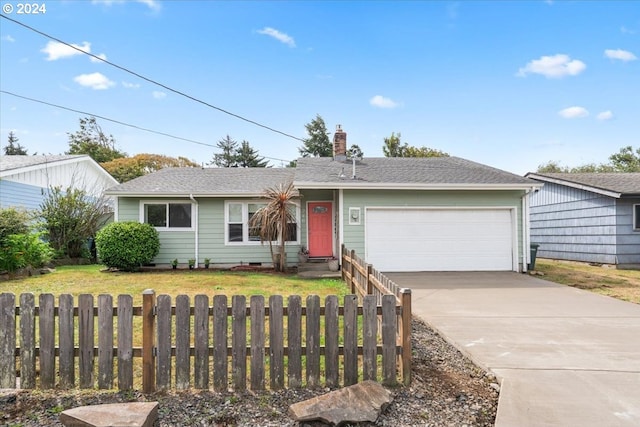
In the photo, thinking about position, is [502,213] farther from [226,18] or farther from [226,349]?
[226,18]

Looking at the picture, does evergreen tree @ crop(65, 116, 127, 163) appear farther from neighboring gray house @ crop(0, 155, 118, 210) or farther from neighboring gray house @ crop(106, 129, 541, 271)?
neighboring gray house @ crop(106, 129, 541, 271)

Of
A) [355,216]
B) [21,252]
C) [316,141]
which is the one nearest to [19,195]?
[21,252]

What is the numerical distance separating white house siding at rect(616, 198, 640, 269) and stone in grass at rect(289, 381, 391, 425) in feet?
47.3

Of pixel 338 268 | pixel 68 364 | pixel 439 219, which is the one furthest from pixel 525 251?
pixel 68 364

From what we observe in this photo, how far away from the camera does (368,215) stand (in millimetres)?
11109

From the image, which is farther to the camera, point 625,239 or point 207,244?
point 625,239

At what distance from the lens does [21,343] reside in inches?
128

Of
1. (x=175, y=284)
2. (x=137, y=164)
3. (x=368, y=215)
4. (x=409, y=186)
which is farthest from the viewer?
(x=137, y=164)

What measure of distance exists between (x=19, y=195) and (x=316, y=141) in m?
28.2

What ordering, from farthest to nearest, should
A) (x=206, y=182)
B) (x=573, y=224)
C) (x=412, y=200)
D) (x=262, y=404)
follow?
(x=573, y=224)
(x=206, y=182)
(x=412, y=200)
(x=262, y=404)

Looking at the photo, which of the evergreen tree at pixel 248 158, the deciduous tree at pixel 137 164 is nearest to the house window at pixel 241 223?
the deciduous tree at pixel 137 164

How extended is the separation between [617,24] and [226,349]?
15947 millimetres

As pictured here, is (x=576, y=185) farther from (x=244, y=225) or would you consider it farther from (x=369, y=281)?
(x=369, y=281)

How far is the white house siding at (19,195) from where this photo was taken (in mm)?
13828
